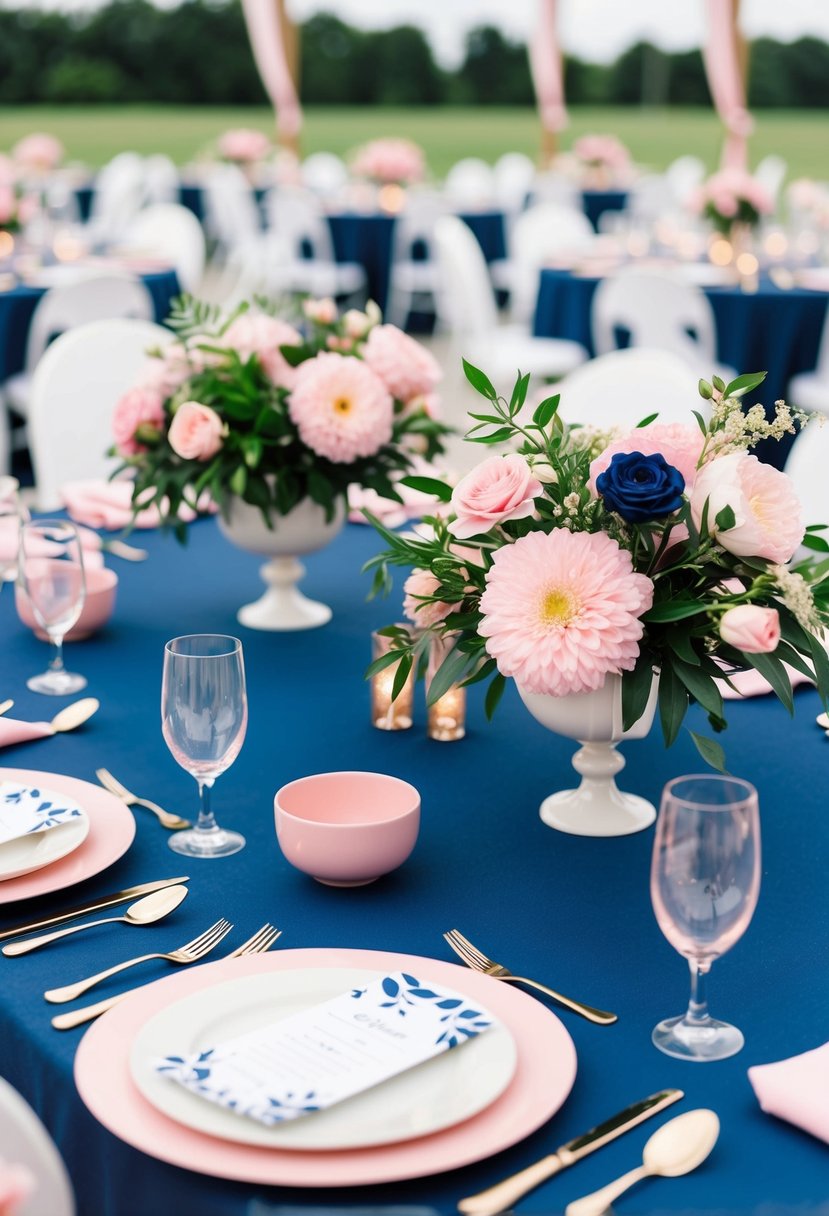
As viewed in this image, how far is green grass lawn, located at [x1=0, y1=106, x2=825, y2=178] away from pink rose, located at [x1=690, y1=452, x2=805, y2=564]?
17323 mm

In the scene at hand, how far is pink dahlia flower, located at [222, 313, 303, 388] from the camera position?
188 cm

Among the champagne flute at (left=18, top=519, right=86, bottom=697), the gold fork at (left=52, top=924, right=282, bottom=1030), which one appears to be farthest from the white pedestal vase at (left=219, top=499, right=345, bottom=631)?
the gold fork at (left=52, top=924, right=282, bottom=1030)

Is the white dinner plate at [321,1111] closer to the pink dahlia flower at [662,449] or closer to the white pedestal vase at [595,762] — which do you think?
the white pedestal vase at [595,762]

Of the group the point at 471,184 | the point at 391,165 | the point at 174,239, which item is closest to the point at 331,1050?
the point at 174,239

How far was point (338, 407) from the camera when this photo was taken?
185 cm

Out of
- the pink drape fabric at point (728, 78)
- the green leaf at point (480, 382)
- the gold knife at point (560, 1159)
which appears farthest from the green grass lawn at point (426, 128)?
the gold knife at point (560, 1159)

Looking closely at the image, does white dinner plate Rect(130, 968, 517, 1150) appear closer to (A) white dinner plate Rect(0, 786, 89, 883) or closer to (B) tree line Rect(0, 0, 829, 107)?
(A) white dinner plate Rect(0, 786, 89, 883)

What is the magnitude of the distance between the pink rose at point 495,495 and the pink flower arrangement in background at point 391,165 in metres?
8.26

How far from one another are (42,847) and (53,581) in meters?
0.48

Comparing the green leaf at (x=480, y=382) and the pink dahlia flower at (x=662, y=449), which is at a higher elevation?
the green leaf at (x=480, y=382)

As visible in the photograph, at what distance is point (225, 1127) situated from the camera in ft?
3.01

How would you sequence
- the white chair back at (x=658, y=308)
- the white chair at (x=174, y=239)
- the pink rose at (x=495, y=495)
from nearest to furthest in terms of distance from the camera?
the pink rose at (x=495, y=495) < the white chair back at (x=658, y=308) < the white chair at (x=174, y=239)

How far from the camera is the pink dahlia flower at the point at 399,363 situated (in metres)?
1.90

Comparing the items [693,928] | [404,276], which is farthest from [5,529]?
[404,276]
